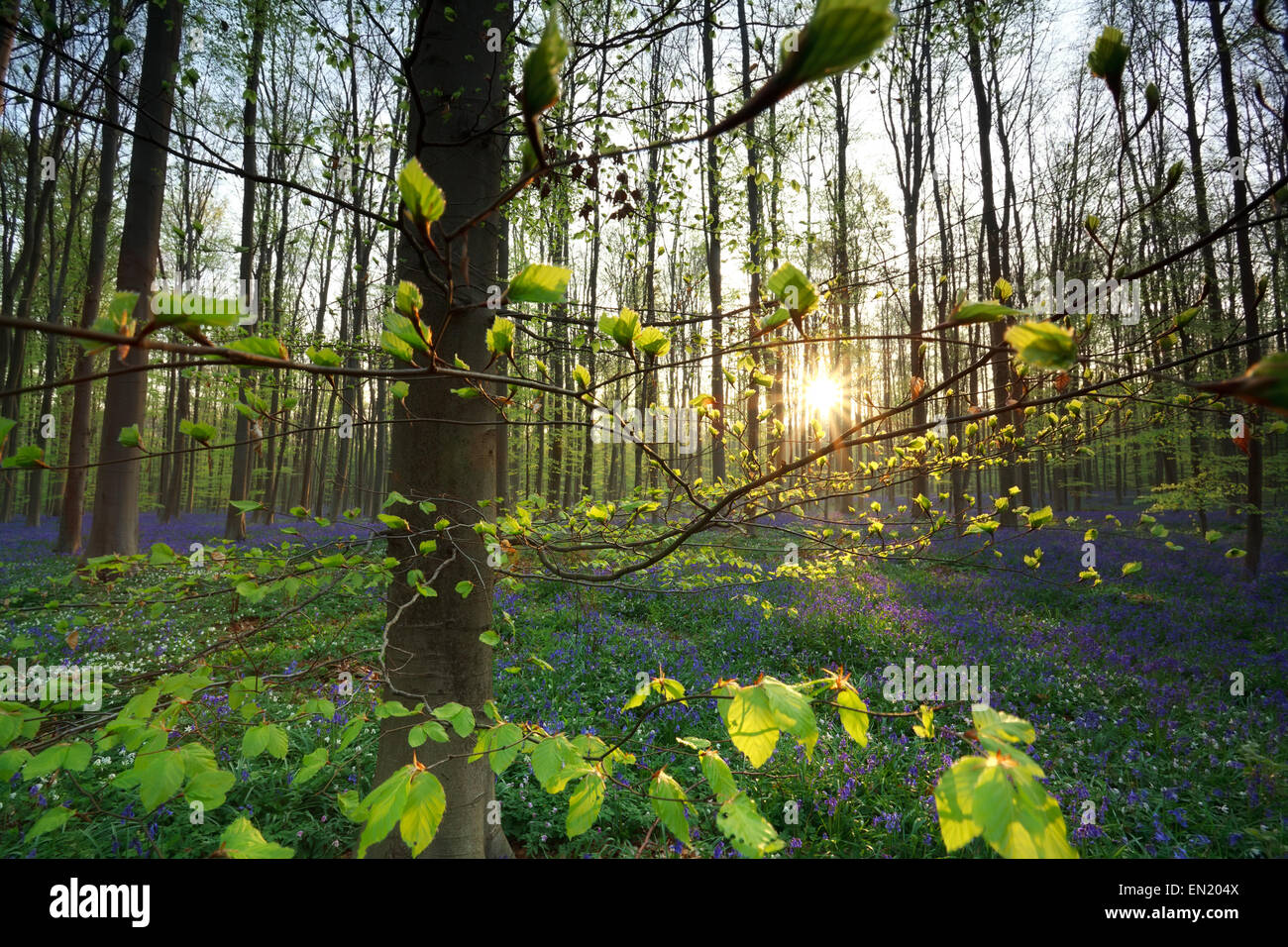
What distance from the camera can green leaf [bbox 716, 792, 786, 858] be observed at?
1170mm

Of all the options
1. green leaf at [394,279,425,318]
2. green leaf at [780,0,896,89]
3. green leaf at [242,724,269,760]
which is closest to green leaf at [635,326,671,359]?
green leaf at [394,279,425,318]

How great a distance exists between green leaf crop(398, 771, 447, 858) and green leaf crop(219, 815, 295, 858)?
29 centimetres

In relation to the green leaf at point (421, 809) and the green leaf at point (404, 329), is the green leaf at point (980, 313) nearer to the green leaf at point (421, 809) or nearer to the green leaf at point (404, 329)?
the green leaf at point (404, 329)

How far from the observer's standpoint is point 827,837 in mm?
3410

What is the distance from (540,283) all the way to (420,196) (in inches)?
7.5

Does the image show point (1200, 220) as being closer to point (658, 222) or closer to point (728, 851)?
point (658, 222)

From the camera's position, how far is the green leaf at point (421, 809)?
112cm

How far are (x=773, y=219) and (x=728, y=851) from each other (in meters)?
3.64

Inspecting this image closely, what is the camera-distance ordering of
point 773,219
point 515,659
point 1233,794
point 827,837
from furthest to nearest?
point 515,659, point 1233,794, point 827,837, point 773,219

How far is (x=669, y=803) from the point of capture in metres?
1.37

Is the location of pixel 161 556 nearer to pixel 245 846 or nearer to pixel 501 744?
pixel 245 846

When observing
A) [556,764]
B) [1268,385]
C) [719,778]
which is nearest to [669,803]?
[719,778]

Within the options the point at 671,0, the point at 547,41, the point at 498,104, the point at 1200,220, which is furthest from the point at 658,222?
the point at 1200,220

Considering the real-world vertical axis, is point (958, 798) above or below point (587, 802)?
above
